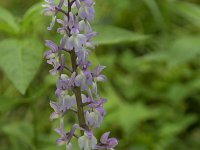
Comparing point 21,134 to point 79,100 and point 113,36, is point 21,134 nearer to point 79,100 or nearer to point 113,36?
point 113,36

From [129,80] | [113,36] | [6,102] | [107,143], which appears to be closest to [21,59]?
[6,102]

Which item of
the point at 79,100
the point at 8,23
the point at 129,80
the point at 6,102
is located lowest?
the point at 129,80

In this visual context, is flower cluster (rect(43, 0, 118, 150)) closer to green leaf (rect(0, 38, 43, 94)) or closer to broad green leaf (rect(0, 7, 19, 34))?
green leaf (rect(0, 38, 43, 94))

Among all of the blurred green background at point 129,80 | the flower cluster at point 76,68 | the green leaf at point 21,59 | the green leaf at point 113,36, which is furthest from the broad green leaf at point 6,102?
the flower cluster at point 76,68

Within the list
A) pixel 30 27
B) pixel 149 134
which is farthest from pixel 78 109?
pixel 149 134

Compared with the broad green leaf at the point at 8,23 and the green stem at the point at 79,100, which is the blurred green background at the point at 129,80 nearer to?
the broad green leaf at the point at 8,23

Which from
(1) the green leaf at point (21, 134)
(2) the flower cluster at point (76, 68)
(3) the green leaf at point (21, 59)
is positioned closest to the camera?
(2) the flower cluster at point (76, 68)
